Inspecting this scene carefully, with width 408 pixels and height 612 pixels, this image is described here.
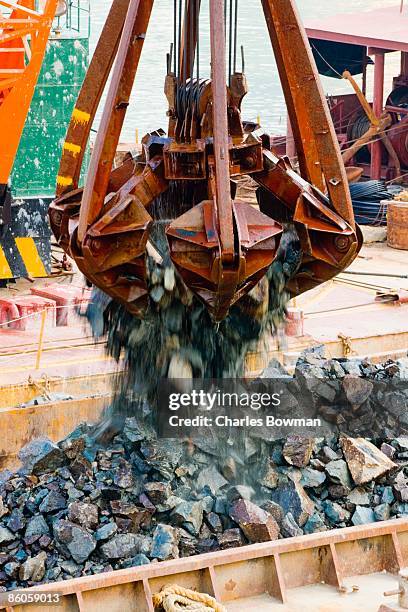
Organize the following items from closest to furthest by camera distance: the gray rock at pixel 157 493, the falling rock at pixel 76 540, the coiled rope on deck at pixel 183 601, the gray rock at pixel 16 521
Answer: the coiled rope on deck at pixel 183 601
the falling rock at pixel 76 540
the gray rock at pixel 16 521
the gray rock at pixel 157 493

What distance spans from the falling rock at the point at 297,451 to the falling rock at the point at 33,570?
96.6 inches

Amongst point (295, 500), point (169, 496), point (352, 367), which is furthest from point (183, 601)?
point (352, 367)

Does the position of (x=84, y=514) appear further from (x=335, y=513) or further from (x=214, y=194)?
(x=214, y=194)

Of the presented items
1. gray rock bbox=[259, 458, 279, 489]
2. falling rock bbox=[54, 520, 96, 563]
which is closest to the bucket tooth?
gray rock bbox=[259, 458, 279, 489]

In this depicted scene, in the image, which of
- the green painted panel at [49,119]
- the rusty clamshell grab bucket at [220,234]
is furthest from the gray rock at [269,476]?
the green painted panel at [49,119]

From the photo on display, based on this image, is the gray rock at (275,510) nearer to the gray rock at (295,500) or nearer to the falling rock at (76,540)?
the gray rock at (295,500)

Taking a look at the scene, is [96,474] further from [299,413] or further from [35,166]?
[35,166]

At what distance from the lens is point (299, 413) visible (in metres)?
12.9

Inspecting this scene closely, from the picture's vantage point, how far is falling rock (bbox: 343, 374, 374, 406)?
1309 centimetres

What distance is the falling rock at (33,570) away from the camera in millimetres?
10977

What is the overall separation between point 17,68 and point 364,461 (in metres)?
10.2

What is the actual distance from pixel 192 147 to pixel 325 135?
1.15 metres

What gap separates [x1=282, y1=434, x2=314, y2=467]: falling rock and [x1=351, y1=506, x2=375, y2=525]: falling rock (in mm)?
637

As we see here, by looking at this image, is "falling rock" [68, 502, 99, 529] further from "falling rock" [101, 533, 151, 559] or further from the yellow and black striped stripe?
the yellow and black striped stripe
